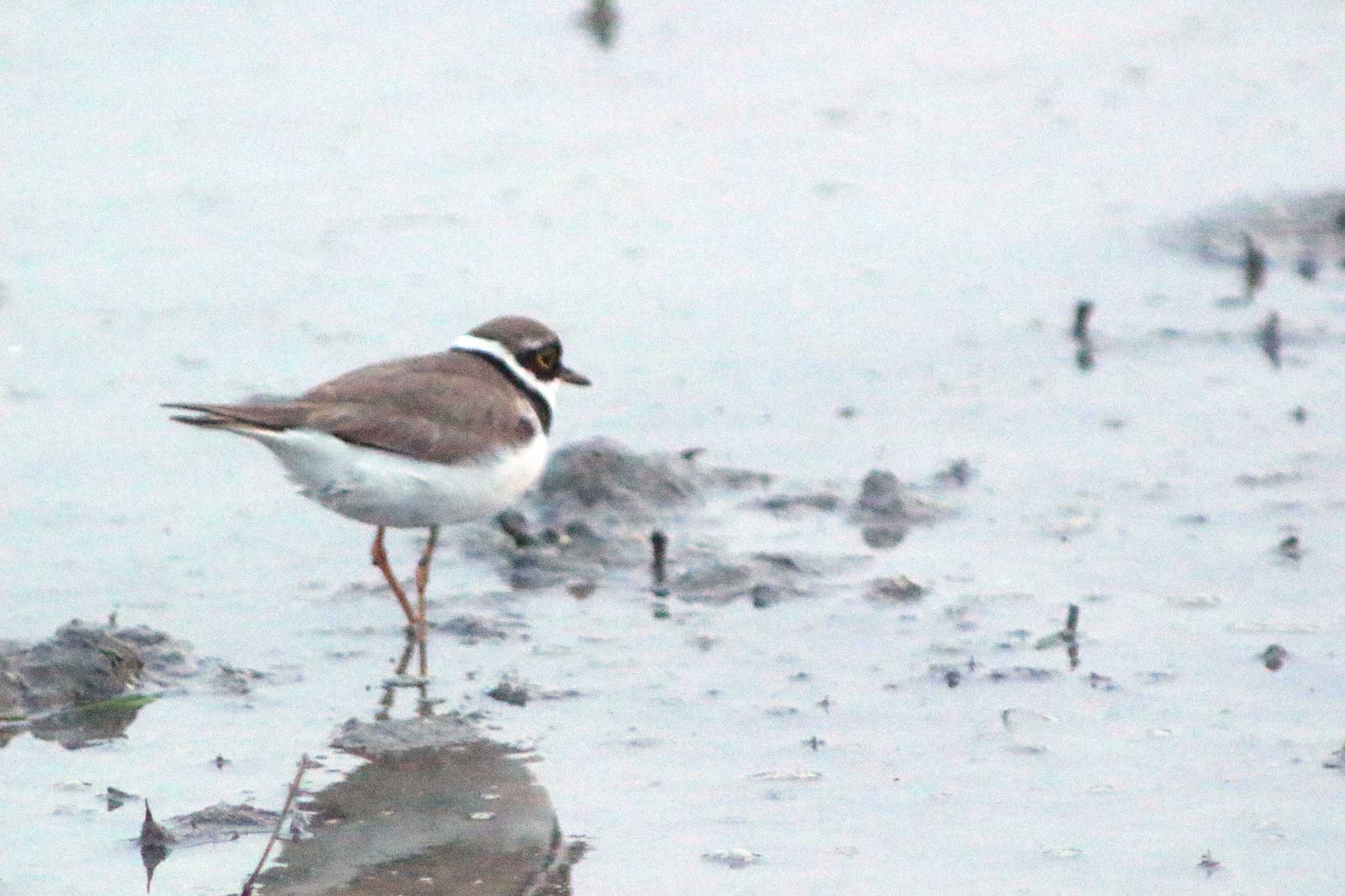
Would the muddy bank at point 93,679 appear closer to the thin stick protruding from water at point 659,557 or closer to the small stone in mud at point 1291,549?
the thin stick protruding from water at point 659,557

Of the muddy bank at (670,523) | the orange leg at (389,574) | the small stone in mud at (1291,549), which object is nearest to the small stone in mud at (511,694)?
the orange leg at (389,574)

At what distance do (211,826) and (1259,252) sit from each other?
19.3 ft

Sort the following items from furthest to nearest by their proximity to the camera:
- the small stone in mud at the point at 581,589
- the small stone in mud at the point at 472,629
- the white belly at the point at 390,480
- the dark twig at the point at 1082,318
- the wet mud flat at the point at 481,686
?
1. the dark twig at the point at 1082,318
2. the small stone in mud at the point at 581,589
3. the small stone in mud at the point at 472,629
4. the white belly at the point at 390,480
5. the wet mud flat at the point at 481,686

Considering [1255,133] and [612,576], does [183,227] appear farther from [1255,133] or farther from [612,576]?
[1255,133]

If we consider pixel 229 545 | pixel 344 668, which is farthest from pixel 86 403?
pixel 344 668

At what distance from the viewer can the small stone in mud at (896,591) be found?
6.45m

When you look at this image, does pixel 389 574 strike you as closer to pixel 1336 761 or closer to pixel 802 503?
pixel 802 503

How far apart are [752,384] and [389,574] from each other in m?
2.19

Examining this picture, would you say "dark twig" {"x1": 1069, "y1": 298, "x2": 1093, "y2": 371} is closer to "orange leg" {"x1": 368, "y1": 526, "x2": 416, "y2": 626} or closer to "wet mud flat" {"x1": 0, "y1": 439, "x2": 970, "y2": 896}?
"wet mud flat" {"x1": 0, "y1": 439, "x2": 970, "y2": 896}

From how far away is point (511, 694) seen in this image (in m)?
5.78

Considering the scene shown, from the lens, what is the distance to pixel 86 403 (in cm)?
782

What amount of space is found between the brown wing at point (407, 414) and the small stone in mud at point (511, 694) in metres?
0.78

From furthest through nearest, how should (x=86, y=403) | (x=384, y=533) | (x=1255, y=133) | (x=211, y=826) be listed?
(x=1255, y=133)
(x=86, y=403)
(x=384, y=533)
(x=211, y=826)

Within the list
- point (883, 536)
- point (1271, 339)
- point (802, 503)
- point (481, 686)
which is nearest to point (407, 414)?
point (481, 686)
